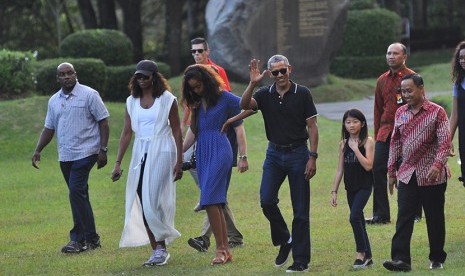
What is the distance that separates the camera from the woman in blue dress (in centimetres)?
1064

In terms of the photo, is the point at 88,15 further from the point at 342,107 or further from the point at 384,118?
the point at 384,118

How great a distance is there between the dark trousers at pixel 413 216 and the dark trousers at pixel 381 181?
275cm

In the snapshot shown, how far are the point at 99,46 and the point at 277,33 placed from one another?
12.9ft

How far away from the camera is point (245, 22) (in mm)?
26750

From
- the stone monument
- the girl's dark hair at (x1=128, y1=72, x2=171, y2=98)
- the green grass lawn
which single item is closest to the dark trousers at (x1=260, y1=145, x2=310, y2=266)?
the green grass lawn

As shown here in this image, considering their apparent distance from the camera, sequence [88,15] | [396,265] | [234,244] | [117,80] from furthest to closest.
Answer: [88,15] → [117,80] → [234,244] → [396,265]

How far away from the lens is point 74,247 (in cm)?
1185

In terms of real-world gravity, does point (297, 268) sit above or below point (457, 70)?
below

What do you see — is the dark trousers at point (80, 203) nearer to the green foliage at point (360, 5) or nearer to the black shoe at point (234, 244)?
the black shoe at point (234, 244)

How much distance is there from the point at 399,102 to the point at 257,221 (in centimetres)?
219

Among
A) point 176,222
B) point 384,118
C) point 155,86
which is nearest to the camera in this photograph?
→ point 155,86

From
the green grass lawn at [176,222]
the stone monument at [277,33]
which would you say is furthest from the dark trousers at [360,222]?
the stone monument at [277,33]

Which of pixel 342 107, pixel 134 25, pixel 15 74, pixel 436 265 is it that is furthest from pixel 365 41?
pixel 436 265

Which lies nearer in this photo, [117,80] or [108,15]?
[117,80]
